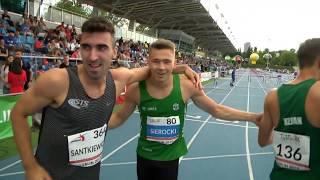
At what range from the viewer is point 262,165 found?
843 cm

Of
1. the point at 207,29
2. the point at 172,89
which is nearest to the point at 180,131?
the point at 172,89

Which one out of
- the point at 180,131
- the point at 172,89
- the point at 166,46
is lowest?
the point at 180,131

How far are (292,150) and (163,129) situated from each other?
139 centimetres

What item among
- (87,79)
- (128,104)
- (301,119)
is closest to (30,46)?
(128,104)

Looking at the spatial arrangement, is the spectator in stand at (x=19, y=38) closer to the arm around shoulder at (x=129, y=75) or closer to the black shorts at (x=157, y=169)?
the arm around shoulder at (x=129, y=75)

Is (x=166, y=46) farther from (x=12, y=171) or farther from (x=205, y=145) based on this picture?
(x=205, y=145)

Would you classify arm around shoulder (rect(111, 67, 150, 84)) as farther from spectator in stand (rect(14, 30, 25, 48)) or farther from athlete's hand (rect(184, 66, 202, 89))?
spectator in stand (rect(14, 30, 25, 48))

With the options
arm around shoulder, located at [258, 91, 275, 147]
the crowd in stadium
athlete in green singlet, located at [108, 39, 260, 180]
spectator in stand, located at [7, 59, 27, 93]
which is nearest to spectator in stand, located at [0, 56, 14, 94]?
the crowd in stadium

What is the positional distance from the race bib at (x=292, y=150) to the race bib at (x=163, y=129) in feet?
3.98

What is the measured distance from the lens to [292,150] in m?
2.98

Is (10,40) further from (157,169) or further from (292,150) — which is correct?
(292,150)

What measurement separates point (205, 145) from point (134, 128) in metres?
2.62

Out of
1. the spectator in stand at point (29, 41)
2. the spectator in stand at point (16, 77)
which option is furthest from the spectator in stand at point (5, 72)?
the spectator in stand at point (29, 41)

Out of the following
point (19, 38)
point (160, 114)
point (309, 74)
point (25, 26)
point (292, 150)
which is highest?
point (25, 26)
